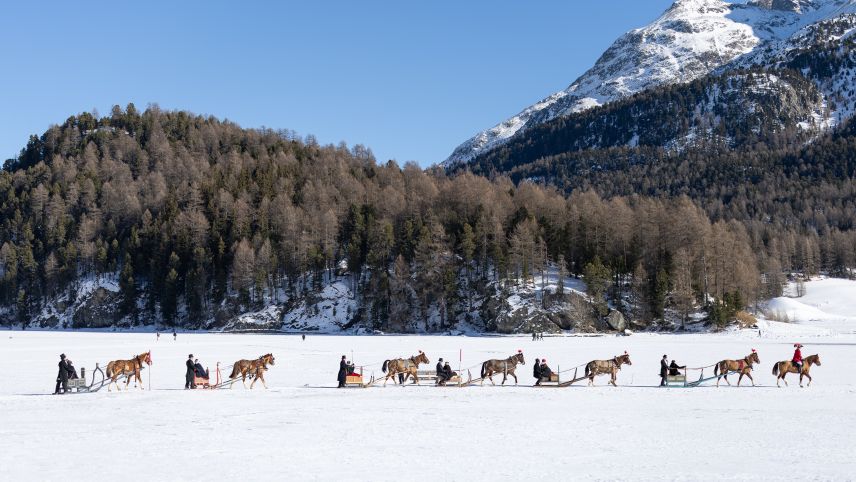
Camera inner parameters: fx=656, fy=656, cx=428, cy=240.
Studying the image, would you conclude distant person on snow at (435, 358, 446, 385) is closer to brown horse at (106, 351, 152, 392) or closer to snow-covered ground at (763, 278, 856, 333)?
brown horse at (106, 351, 152, 392)

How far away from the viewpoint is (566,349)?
186ft

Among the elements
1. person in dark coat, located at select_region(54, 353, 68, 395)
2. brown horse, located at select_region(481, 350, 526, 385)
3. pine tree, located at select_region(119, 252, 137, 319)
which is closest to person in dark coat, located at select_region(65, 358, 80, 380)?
person in dark coat, located at select_region(54, 353, 68, 395)

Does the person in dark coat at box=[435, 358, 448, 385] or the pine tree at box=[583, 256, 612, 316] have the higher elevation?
the pine tree at box=[583, 256, 612, 316]

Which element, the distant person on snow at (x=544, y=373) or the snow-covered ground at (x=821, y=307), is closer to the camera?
the distant person on snow at (x=544, y=373)

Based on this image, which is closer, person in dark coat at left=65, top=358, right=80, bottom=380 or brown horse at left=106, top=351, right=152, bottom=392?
person in dark coat at left=65, top=358, right=80, bottom=380

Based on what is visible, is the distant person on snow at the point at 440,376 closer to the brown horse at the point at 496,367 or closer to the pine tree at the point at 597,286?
the brown horse at the point at 496,367

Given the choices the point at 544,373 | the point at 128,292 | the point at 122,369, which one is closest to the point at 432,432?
the point at 544,373

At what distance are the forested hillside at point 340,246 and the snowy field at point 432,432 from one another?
201ft

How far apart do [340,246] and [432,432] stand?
4071 inches

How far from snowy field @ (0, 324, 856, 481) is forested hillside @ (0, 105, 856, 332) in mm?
61369

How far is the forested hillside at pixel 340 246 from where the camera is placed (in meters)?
94.3

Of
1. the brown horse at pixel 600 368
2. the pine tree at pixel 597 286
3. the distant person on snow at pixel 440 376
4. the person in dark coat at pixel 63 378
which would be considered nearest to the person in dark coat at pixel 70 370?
the person in dark coat at pixel 63 378

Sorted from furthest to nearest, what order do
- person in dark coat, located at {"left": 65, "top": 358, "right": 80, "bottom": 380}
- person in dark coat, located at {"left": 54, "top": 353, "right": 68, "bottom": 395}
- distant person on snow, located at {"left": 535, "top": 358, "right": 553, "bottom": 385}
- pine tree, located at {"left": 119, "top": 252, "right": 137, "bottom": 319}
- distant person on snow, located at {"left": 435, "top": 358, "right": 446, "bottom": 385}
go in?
pine tree, located at {"left": 119, "top": 252, "right": 137, "bottom": 319}
distant person on snow, located at {"left": 435, "top": 358, "right": 446, "bottom": 385}
distant person on snow, located at {"left": 535, "top": 358, "right": 553, "bottom": 385}
person in dark coat, located at {"left": 65, "top": 358, "right": 80, "bottom": 380}
person in dark coat, located at {"left": 54, "top": 353, "right": 68, "bottom": 395}

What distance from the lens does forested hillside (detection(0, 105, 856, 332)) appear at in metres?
94.3
